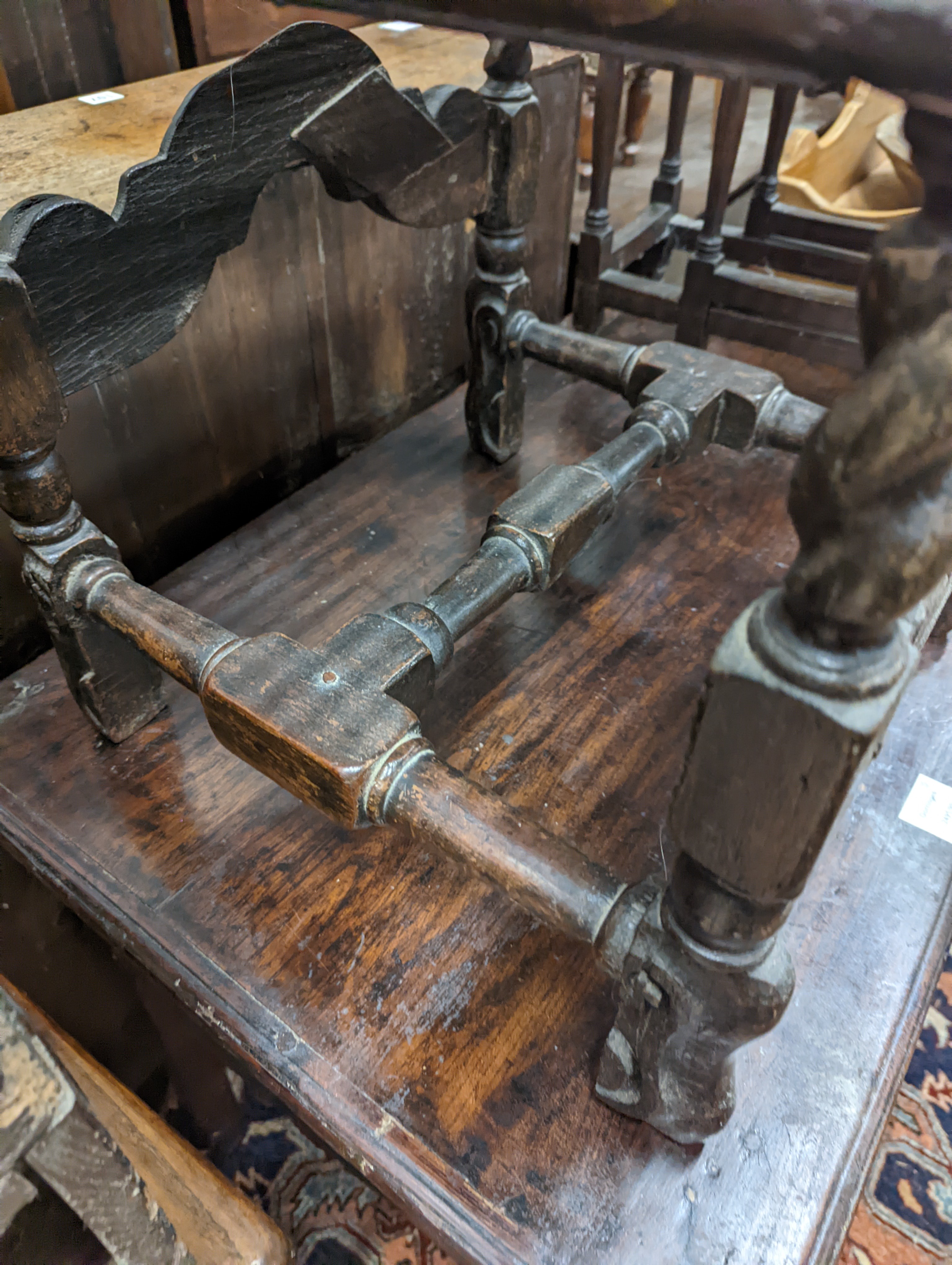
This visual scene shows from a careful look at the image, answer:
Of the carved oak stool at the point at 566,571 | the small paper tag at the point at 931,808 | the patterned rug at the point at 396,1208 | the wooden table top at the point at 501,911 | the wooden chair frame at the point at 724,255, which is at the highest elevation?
the carved oak stool at the point at 566,571

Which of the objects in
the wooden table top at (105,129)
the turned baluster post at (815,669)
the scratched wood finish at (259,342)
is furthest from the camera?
the scratched wood finish at (259,342)

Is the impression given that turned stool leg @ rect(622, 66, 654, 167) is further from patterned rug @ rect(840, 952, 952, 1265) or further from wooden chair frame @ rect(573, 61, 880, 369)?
patterned rug @ rect(840, 952, 952, 1265)

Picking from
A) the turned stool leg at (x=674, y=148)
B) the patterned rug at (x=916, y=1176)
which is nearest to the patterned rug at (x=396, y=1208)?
the patterned rug at (x=916, y=1176)

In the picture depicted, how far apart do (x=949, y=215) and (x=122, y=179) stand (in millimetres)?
613

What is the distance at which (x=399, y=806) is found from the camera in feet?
1.93

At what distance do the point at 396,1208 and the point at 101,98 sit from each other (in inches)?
51.4

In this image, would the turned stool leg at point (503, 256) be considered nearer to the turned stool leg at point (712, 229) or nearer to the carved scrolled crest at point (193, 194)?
the carved scrolled crest at point (193, 194)

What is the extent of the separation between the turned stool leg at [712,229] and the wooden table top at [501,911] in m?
0.58

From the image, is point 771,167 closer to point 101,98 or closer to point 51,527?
point 101,98

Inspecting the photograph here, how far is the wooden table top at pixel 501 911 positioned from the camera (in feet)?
2.02

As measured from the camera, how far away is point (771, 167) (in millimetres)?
1799

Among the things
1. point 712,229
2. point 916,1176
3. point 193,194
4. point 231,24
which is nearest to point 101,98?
point 231,24

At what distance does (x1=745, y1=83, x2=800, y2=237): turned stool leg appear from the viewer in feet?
5.38

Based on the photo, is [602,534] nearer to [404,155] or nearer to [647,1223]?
[404,155]
